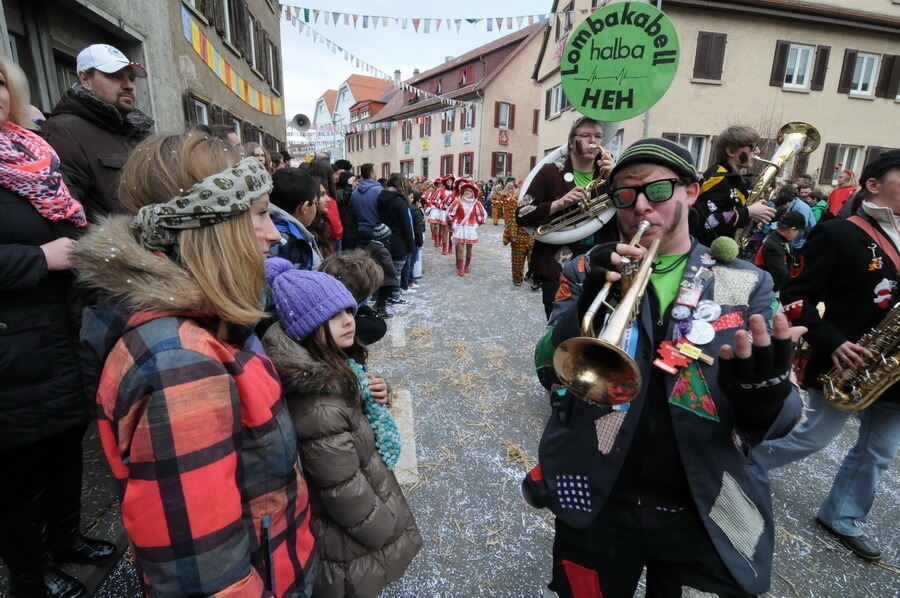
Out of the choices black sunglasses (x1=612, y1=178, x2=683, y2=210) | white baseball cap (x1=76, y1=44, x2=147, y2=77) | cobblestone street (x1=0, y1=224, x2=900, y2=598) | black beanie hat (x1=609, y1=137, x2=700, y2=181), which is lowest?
cobblestone street (x1=0, y1=224, x2=900, y2=598)

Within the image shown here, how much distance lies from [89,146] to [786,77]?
20.8m

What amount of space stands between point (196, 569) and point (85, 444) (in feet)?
10.3

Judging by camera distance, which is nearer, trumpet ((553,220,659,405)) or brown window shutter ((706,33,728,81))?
trumpet ((553,220,659,405))

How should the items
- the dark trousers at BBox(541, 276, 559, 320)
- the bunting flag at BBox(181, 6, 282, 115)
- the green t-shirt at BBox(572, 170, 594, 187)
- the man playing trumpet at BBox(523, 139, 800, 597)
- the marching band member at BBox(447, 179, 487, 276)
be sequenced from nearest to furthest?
the man playing trumpet at BBox(523, 139, 800, 597)
the green t-shirt at BBox(572, 170, 594, 187)
the dark trousers at BBox(541, 276, 559, 320)
the bunting flag at BBox(181, 6, 282, 115)
the marching band member at BBox(447, 179, 487, 276)

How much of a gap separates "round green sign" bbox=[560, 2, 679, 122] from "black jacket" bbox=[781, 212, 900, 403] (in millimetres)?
1384

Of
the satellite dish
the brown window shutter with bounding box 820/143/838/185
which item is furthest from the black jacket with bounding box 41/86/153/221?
the brown window shutter with bounding box 820/143/838/185

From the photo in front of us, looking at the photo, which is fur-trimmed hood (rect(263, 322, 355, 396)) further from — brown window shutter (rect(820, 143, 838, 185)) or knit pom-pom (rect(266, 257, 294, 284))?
brown window shutter (rect(820, 143, 838, 185))

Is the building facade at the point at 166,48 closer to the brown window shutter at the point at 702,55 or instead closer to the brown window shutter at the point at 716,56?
the brown window shutter at the point at 702,55

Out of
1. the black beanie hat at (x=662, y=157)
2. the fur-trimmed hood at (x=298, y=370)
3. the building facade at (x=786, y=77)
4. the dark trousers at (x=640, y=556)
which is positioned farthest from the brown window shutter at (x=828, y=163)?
the fur-trimmed hood at (x=298, y=370)

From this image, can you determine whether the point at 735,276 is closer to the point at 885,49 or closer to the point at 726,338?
the point at 726,338

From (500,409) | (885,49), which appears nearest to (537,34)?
(885,49)

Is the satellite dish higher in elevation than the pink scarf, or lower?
higher

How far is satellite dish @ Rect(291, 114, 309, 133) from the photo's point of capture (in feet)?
39.8

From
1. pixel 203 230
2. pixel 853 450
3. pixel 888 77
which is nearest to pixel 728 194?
pixel 853 450
